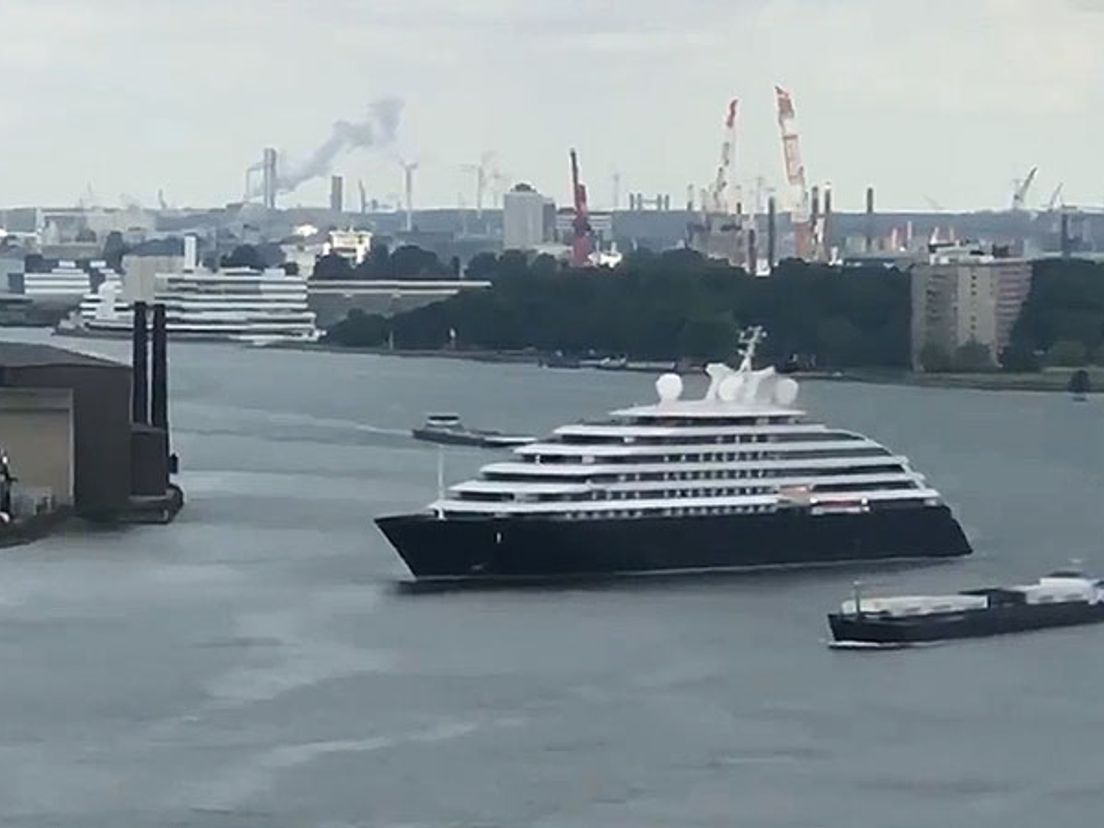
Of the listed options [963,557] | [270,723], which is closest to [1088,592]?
[963,557]

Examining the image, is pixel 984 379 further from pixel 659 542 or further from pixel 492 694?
pixel 492 694

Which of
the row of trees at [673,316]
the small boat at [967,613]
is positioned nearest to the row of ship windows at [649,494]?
the small boat at [967,613]

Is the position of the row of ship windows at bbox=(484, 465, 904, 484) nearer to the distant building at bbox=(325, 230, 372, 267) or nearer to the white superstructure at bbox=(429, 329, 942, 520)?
the white superstructure at bbox=(429, 329, 942, 520)

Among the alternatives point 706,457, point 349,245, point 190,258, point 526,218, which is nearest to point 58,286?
point 190,258

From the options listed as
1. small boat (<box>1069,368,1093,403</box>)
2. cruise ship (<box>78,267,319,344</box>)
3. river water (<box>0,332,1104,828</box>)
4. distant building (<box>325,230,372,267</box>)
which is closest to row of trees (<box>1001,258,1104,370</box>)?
A: small boat (<box>1069,368,1093,403</box>)

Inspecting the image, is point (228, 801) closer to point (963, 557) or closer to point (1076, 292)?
point (963, 557)

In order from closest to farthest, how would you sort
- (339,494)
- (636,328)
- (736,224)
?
(339,494) → (636,328) → (736,224)

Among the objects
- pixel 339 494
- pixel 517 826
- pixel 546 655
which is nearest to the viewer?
pixel 517 826
